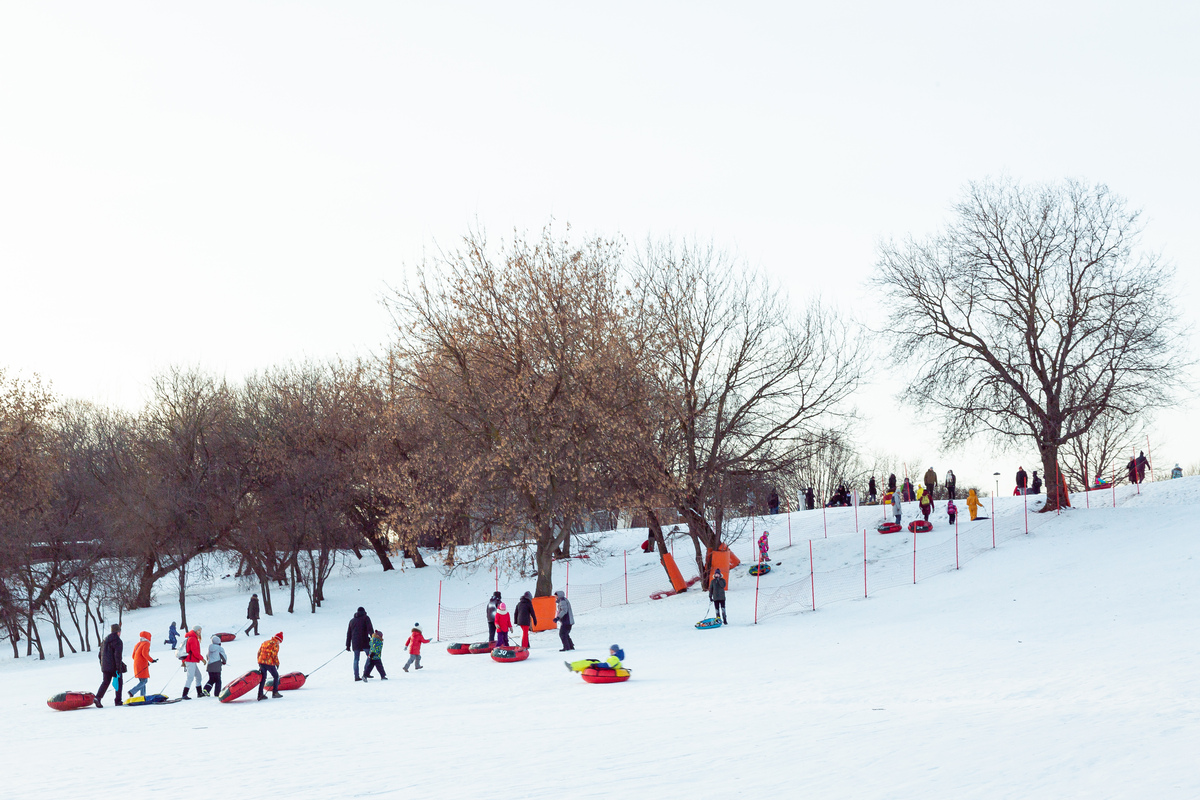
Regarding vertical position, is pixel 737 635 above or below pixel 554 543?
below

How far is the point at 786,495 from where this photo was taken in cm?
3778

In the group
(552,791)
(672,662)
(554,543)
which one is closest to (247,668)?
(554,543)

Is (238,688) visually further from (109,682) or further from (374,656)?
(374,656)

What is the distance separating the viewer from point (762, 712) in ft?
44.8

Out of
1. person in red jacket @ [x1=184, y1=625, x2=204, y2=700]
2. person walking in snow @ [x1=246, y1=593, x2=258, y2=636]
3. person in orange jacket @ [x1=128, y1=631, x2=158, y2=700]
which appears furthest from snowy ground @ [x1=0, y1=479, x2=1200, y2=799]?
person walking in snow @ [x1=246, y1=593, x2=258, y2=636]

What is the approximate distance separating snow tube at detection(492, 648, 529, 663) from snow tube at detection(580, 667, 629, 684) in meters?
5.22

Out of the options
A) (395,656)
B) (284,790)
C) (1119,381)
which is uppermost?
(1119,381)

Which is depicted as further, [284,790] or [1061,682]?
[1061,682]

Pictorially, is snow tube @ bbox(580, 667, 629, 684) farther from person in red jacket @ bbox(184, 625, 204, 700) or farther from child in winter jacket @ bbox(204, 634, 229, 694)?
person in red jacket @ bbox(184, 625, 204, 700)

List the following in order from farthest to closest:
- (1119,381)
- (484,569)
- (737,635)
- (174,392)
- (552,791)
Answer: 1. (174,392)
2. (484,569)
3. (1119,381)
4. (737,635)
5. (552,791)

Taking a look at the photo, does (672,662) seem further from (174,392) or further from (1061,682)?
(174,392)

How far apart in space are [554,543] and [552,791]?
22.2 m

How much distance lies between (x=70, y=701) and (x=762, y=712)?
44.8ft

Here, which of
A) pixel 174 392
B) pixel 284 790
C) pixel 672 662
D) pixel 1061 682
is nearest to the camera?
pixel 284 790
